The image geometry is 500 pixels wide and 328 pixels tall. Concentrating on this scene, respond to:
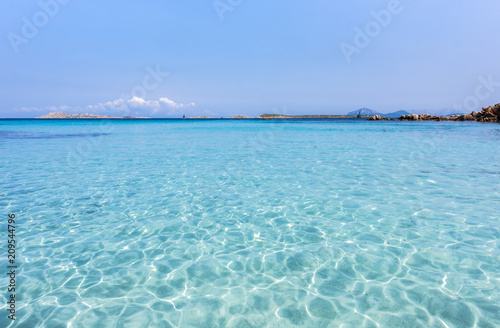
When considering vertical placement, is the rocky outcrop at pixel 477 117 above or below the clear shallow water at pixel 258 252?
above

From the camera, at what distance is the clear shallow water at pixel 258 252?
3465 millimetres

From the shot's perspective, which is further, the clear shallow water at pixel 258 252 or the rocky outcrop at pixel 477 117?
the rocky outcrop at pixel 477 117

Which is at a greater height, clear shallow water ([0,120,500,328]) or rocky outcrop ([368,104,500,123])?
rocky outcrop ([368,104,500,123])

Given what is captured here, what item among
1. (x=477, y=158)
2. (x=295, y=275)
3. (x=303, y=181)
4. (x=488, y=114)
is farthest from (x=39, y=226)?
(x=488, y=114)

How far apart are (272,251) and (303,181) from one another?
5.16m

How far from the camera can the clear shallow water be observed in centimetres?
346

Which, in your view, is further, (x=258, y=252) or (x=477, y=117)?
(x=477, y=117)

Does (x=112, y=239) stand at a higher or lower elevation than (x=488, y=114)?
lower

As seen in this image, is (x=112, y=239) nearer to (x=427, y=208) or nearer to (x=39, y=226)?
(x=39, y=226)

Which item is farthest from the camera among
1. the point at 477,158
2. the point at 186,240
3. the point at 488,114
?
the point at 488,114

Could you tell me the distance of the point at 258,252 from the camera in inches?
193

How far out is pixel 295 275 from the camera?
165 inches

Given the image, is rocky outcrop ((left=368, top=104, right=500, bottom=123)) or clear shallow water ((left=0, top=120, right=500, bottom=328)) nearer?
clear shallow water ((left=0, top=120, right=500, bottom=328))

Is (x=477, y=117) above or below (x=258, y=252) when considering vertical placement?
above
